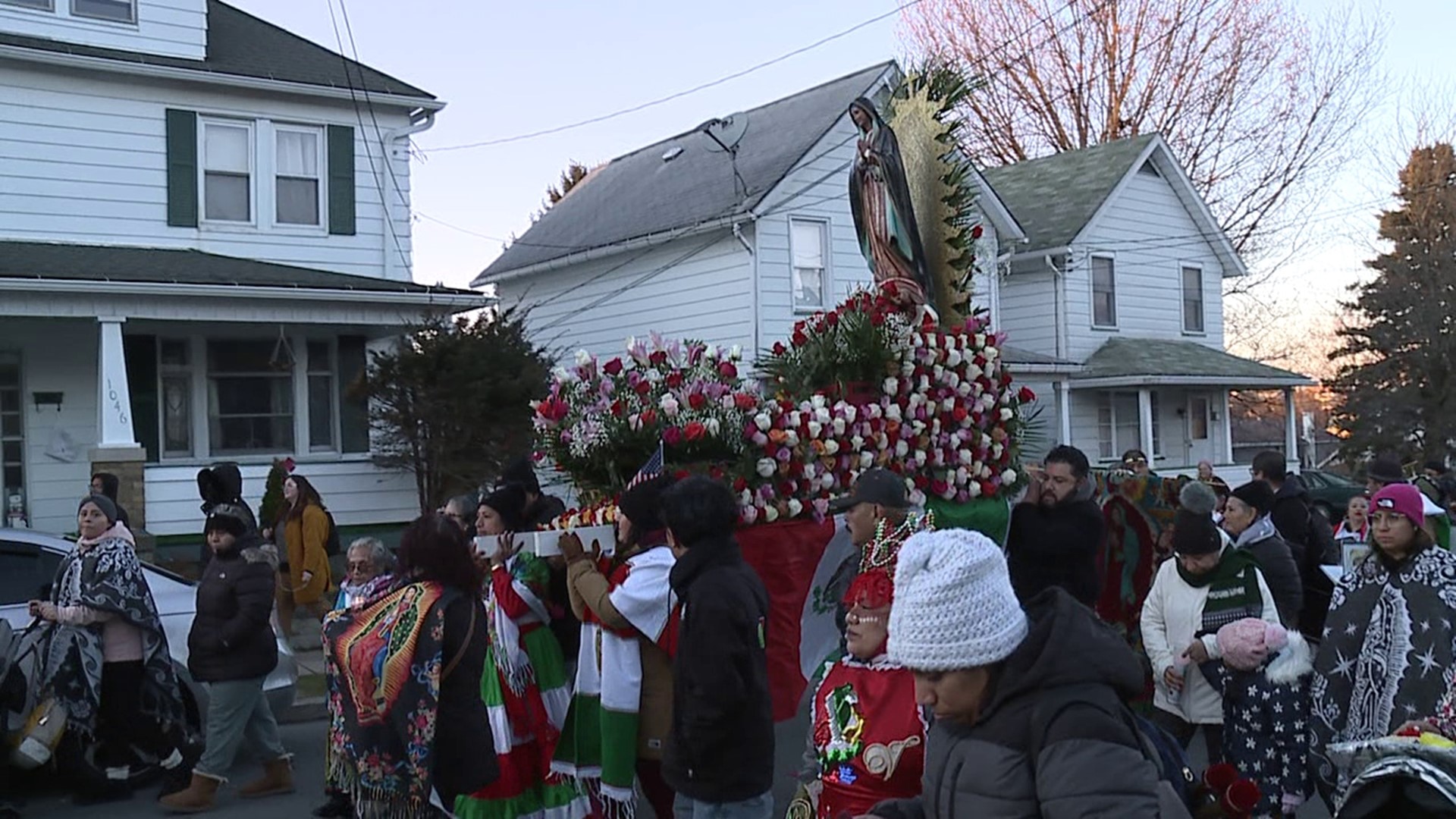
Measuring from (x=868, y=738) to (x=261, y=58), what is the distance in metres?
15.2

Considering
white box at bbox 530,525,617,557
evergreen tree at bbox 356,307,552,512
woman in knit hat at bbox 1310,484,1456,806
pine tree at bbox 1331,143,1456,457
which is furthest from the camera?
pine tree at bbox 1331,143,1456,457

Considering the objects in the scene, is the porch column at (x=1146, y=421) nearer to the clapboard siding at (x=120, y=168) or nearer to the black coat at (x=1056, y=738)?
the clapboard siding at (x=120, y=168)

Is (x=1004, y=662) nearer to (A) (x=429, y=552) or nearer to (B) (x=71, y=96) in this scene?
(A) (x=429, y=552)

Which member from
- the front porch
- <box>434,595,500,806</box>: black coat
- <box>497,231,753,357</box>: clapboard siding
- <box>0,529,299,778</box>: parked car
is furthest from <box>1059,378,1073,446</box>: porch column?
<box>434,595,500,806</box>: black coat

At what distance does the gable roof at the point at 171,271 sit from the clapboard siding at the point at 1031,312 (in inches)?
484

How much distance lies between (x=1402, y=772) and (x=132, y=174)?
1554cm

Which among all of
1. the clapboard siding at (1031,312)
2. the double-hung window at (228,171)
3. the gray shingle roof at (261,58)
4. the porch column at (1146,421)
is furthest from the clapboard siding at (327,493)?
the porch column at (1146,421)

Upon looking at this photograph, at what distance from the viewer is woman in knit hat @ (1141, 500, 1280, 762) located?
5.50 metres

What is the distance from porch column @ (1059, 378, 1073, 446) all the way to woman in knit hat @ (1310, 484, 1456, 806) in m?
18.5

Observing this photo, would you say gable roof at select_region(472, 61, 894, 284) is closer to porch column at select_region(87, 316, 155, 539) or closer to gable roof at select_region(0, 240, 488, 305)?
gable roof at select_region(0, 240, 488, 305)

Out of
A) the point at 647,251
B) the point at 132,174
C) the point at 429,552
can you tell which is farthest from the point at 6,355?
the point at 429,552

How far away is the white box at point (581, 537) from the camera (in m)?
5.42

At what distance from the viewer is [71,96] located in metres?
14.9

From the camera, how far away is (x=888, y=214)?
702 cm
